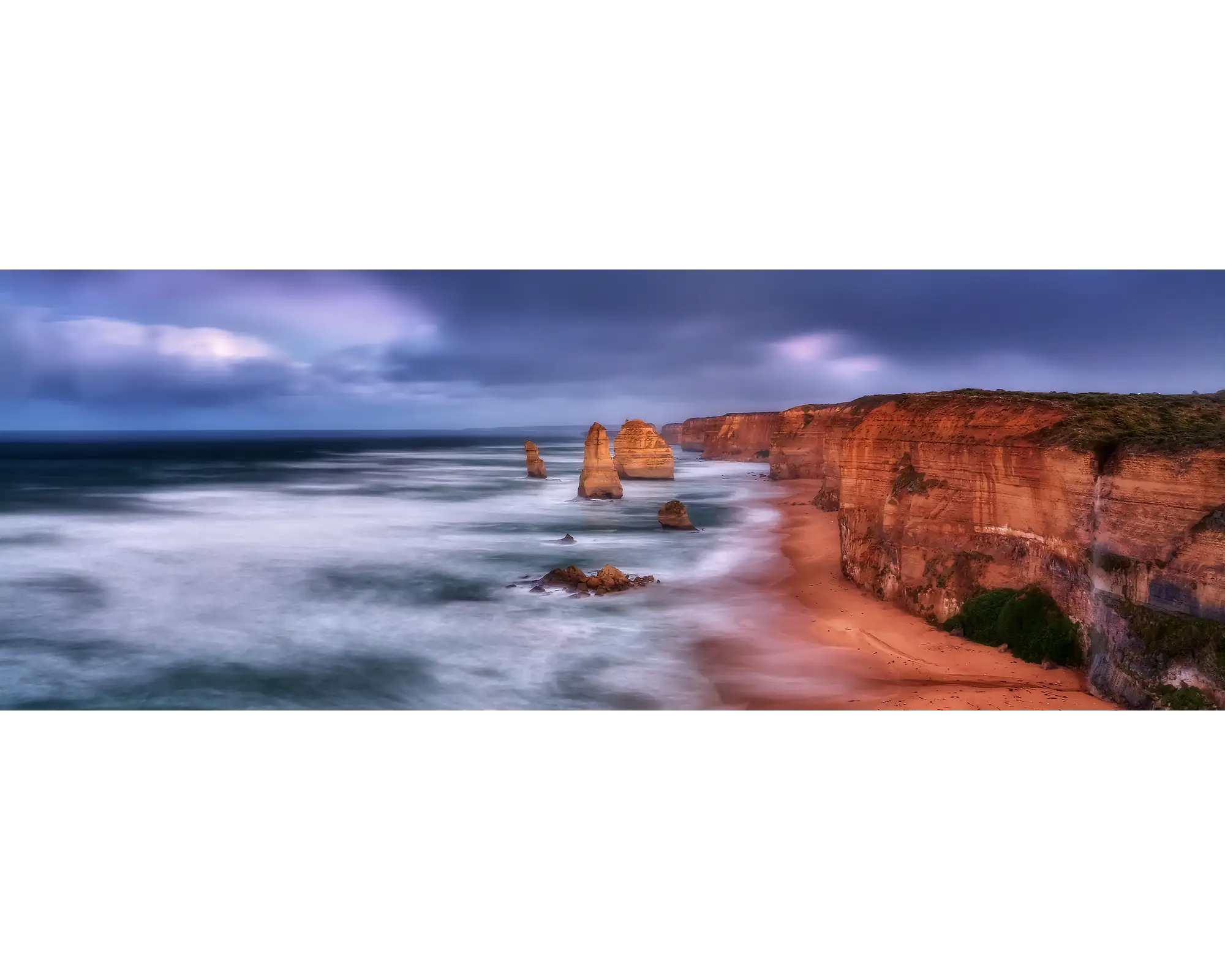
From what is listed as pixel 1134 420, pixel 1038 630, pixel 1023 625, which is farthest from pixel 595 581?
pixel 1134 420

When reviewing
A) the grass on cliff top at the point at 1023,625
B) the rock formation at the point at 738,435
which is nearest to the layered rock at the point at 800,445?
the rock formation at the point at 738,435

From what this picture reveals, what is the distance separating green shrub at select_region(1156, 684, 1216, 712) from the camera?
749 cm

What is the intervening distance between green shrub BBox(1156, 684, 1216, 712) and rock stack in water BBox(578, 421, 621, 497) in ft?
69.7

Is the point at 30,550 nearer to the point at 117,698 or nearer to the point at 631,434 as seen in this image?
the point at 117,698

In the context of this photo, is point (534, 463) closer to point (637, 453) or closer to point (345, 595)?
point (637, 453)

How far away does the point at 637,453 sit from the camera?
35.7 metres

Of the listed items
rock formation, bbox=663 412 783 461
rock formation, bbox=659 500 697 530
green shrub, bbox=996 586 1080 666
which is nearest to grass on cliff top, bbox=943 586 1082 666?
green shrub, bbox=996 586 1080 666

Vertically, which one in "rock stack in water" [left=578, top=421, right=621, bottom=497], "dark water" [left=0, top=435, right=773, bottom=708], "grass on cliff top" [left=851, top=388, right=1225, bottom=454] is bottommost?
"dark water" [left=0, top=435, right=773, bottom=708]

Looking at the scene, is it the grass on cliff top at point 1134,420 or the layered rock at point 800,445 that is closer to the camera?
the grass on cliff top at point 1134,420

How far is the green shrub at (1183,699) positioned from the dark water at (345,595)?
209 inches

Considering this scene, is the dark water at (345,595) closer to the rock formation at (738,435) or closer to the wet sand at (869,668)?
the wet sand at (869,668)

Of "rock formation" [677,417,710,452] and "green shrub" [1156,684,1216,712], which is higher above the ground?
"rock formation" [677,417,710,452]

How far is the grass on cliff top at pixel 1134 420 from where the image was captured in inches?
326

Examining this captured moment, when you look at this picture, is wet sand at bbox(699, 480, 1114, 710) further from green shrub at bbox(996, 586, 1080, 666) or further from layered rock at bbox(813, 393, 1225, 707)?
layered rock at bbox(813, 393, 1225, 707)
